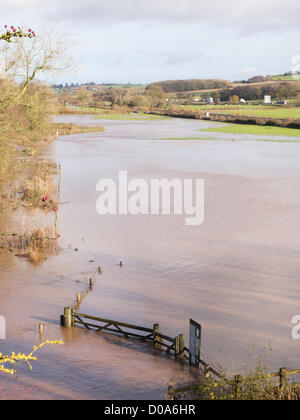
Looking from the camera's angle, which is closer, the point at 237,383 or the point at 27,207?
the point at 237,383

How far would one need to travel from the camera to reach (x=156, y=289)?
22234 mm

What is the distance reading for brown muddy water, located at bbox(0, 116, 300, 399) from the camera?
1577 centimetres

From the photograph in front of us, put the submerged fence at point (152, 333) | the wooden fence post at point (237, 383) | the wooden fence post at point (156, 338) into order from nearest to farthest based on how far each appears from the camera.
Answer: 1. the wooden fence post at point (237, 383)
2. the submerged fence at point (152, 333)
3. the wooden fence post at point (156, 338)

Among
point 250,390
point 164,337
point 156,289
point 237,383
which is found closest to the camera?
point 237,383

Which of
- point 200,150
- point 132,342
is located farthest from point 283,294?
point 200,150

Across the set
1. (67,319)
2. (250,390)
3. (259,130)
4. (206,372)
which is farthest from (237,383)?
(259,130)

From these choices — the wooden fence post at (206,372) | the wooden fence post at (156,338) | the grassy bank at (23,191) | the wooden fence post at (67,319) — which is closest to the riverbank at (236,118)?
the grassy bank at (23,191)

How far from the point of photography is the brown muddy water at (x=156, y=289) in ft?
51.7

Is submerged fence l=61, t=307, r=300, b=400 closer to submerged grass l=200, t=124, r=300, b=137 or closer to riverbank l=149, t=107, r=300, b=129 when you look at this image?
submerged grass l=200, t=124, r=300, b=137

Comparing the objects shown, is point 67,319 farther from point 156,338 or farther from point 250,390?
point 250,390

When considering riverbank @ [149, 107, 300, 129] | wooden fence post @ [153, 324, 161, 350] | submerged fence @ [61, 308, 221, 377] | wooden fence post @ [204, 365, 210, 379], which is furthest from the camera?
riverbank @ [149, 107, 300, 129]

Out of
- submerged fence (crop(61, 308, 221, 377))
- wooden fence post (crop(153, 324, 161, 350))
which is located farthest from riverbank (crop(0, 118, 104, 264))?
wooden fence post (crop(153, 324, 161, 350))

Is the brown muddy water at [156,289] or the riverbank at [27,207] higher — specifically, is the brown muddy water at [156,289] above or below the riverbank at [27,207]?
below

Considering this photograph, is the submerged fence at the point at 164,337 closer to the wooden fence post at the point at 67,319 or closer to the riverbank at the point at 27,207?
the wooden fence post at the point at 67,319
